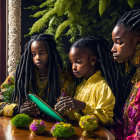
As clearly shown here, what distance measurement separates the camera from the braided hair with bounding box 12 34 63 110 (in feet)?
5.23

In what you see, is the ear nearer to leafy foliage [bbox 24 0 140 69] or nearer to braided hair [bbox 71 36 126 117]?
braided hair [bbox 71 36 126 117]

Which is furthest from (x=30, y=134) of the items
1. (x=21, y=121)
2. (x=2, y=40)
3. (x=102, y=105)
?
(x=2, y=40)

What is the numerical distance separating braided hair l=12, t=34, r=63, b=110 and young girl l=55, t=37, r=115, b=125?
0.18m

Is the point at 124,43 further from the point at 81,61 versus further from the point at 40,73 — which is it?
the point at 40,73

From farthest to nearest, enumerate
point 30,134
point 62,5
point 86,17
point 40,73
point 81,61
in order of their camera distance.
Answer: point 86,17 < point 62,5 < point 40,73 < point 81,61 < point 30,134

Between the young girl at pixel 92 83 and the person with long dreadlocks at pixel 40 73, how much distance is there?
0.18 m

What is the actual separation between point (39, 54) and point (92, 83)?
1.51 ft

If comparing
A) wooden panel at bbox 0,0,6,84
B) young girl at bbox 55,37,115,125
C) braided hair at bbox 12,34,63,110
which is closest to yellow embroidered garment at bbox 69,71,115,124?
young girl at bbox 55,37,115,125

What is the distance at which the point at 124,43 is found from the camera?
3.97ft

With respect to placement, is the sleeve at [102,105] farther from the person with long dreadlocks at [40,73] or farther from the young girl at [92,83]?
the person with long dreadlocks at [40,73]

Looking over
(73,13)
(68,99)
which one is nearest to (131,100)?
(68,99)

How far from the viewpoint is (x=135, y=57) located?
122 cm

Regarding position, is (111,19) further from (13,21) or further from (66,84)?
(13,21)

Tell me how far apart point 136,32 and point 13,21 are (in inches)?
76.8
